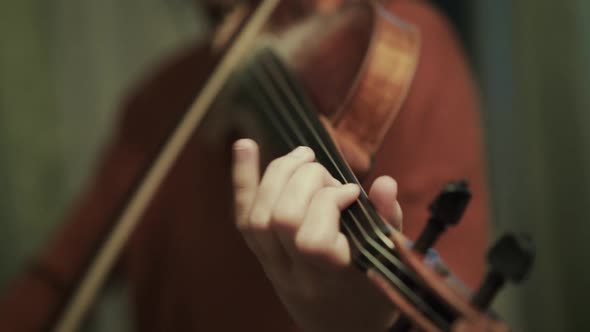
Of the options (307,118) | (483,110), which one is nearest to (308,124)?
(307,118)

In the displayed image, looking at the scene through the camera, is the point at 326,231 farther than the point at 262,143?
No

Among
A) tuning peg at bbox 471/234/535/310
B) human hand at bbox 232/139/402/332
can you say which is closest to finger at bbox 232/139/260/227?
human hand at bbox 232/139/402/332

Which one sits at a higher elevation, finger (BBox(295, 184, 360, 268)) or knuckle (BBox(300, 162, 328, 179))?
knuckle (BBox(300, 162, 328, 179))

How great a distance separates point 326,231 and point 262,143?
122 mm

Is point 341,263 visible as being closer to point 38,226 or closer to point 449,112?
point 449,112

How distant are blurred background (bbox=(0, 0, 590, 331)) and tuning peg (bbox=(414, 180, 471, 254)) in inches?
5.8

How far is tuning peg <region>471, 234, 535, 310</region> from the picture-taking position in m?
0.21

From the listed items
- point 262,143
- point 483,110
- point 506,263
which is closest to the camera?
point 506,263

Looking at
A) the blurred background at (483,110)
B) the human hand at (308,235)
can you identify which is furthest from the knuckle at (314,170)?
the blurred background at (483,110)

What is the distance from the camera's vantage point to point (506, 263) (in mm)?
218

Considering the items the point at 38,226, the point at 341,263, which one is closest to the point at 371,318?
the point at 341,263

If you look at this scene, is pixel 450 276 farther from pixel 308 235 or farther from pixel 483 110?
pixel 483 110

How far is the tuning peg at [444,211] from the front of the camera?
24cm

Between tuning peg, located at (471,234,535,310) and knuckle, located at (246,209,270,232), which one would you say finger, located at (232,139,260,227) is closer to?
knuckle, located at (246,209,270,232)
